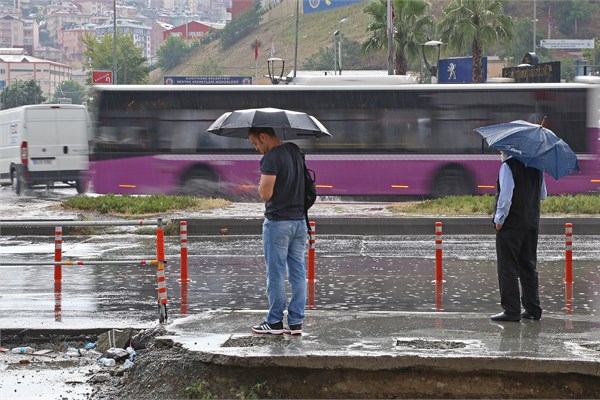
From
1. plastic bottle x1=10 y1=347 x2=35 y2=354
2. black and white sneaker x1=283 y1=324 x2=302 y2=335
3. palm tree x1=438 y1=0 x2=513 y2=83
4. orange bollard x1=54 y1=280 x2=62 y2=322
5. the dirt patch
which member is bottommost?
plastic bottle x1=10 y1=347 x2=35 y2=354

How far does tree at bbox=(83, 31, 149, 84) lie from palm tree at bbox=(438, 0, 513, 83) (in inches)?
2044

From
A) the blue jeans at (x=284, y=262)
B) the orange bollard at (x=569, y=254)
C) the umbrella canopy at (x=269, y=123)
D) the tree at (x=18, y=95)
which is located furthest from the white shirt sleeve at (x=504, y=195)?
the tree at (x=18, y=95)

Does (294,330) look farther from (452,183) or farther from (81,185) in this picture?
(81,185)

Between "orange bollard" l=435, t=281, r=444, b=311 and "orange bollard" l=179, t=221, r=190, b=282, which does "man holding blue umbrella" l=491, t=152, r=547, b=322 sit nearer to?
"orange bollard" l=435, t=281, r=444, b=311

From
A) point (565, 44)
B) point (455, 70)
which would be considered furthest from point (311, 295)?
point (565, 44)

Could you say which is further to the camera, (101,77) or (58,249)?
(101,77)

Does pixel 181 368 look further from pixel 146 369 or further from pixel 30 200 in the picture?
pixel 30 200

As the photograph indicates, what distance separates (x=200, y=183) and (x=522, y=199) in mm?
20937

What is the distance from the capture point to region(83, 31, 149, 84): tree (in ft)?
387

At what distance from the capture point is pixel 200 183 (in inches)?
1193

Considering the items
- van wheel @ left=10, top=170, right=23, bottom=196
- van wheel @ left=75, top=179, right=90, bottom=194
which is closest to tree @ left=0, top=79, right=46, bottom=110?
van wheel @ left=10, top=170, right=23, bottom=196

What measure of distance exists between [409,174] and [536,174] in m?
19.9

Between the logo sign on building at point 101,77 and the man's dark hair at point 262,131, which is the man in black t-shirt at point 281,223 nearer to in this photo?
the man's dark hair at point 262,131

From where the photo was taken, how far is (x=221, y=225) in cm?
2220
